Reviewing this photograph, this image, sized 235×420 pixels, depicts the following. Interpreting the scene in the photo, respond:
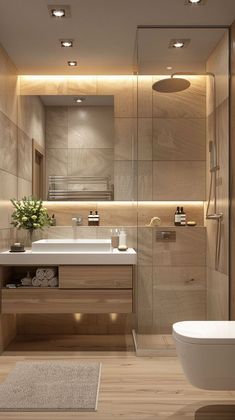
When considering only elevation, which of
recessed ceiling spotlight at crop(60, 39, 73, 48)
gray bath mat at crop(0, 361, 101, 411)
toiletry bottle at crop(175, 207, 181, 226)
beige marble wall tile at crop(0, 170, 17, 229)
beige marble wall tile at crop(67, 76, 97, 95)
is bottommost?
gray bath mat at crop(0, 361, 101, 411)

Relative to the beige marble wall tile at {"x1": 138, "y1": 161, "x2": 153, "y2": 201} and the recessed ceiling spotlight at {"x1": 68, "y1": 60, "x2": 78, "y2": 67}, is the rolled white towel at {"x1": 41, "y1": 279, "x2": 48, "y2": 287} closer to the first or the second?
the beige marble wall tile at {"x1": 138, "y1": 161, "x2": 153, "y2": 201}

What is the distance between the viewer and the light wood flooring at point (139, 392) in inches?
103

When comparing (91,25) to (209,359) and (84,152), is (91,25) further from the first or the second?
(209,359)

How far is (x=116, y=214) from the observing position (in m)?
4.40

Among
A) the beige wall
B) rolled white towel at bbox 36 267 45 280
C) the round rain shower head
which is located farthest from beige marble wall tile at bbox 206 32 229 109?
rolled white towel at bbox 36 267 45 280

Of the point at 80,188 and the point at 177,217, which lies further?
the point at 80,188

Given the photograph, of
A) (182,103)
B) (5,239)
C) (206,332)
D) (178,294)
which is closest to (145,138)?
(182,103)

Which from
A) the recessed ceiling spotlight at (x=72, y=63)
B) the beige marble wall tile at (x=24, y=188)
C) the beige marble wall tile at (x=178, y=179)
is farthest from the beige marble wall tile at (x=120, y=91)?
the beige marble wall tile at (x=24, y=188)

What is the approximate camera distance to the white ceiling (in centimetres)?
315

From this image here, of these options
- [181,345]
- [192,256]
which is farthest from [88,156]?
[181,345]

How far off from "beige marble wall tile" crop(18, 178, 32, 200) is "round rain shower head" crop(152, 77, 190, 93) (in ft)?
5.11

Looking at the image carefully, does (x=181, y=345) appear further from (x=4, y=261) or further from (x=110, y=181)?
(x=110, y=181)

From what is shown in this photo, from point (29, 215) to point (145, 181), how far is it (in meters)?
1.15

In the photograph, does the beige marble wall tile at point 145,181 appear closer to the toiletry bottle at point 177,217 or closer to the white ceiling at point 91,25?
the toiletry bottle at point 177,217
